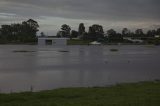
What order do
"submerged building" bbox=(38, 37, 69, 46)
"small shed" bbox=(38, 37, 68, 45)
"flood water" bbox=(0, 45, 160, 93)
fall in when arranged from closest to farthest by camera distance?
"flood water" bbox=(0, 45, 160, 93) < "submerged building" bbox=(38, 37, 69, 46) < "small shed" bbox=(38, 37, 68, 45)

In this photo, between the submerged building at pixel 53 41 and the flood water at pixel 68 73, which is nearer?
the flood water at pixel 68 73

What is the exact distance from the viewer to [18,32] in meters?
186

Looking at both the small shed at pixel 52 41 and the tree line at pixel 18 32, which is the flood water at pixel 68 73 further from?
the tree line at pixel 18 32

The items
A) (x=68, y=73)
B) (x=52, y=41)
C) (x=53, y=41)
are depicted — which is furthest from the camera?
(x=53, y=41)

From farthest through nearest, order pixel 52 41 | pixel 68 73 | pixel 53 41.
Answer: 1. pixel 53 41
2. pixel 52 41
3. pixel 68 73

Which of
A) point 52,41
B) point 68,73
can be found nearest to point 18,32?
point 52,41

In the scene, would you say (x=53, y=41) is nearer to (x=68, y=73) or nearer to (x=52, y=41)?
(x=52, y=41)

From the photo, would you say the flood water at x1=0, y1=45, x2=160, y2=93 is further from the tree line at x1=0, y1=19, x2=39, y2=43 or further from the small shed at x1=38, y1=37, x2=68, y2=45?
the tree line at x1=0, y1=19, x2=39, y2=43

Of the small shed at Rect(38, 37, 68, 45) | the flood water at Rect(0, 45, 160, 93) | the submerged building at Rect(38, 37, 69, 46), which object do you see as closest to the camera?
the flood water at Rect(0, 45, 160, 93)

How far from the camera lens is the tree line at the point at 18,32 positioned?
179925 mm

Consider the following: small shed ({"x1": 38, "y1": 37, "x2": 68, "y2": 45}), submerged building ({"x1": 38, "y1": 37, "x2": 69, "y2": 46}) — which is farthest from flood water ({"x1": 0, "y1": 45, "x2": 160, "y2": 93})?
small shed ({"x1": 38, "y1": 37, "x2": 68, "y2": 45})

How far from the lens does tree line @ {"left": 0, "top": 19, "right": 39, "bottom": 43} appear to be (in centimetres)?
17993

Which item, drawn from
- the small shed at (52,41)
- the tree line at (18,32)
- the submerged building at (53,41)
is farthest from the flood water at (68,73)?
the tree line at (18,32)

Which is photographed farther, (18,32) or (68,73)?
(18,32)
